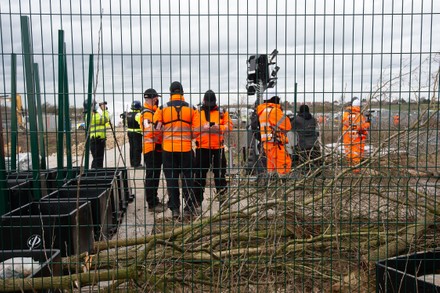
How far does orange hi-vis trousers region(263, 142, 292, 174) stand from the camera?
195 inches

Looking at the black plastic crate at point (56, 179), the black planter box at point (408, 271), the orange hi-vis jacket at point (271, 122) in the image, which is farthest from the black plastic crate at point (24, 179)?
the black planter box at point (408, 271)

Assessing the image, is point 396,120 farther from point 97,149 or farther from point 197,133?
point 97,149

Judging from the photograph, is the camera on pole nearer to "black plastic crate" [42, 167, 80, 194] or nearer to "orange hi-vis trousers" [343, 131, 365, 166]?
"orange hi-vis trousers" [343, 131, 365, 166]

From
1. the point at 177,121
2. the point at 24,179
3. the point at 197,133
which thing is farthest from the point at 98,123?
the point at 24,179

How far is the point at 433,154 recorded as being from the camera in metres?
4.64

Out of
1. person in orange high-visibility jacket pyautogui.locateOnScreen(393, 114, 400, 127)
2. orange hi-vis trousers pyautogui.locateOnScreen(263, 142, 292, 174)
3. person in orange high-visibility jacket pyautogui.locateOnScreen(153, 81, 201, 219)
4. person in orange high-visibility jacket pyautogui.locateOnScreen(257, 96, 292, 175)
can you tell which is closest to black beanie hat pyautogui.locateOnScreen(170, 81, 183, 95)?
person in orange high-visibility jacket pyautogui.locateOnScreen(153, 81, 201, 219)

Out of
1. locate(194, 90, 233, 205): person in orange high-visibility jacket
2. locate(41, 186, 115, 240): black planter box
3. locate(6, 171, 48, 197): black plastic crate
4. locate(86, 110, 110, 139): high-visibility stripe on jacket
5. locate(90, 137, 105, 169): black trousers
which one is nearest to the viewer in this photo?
locate(86, 110, 110, 139): high-visibility stripe on jacket

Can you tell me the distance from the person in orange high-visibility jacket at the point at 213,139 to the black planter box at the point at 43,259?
1.35m

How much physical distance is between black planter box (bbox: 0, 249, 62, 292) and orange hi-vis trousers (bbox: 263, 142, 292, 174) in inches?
81.9

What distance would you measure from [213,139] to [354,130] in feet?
6.15

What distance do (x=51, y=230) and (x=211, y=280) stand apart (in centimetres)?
159

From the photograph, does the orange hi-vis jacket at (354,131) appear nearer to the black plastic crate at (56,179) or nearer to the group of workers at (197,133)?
the group of workers at (197,133)

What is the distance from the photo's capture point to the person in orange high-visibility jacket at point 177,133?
4460 millimetres

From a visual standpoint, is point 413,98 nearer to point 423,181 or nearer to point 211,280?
point 423,181
